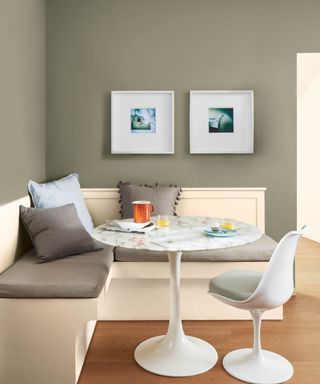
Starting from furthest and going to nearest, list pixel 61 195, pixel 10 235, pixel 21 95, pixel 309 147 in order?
pixel 309 147 → pixel 61 195 → pixel 21 95 → pixel 10 235

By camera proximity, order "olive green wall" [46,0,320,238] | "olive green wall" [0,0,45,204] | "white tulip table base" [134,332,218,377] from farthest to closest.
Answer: "olive green wall" [46,0,320,238]
"olive green wall" [0,0,45,204]
"white tulip table base" [134,332,218,377]

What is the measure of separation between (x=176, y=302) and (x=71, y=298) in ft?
1.87

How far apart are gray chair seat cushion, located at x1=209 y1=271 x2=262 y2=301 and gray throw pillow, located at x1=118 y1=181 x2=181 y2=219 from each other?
96 centimetres

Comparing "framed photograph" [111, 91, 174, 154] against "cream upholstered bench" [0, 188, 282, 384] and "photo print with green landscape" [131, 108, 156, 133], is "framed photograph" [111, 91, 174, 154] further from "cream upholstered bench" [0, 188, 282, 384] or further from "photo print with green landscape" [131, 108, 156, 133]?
"cream upholstered bench" [0, 188, 282, 384]

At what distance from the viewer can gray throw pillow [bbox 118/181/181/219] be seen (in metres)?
3.12

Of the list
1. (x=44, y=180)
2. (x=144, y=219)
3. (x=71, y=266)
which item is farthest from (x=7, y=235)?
(x=44, y=180)

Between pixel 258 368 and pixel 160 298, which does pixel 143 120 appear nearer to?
pixel 160 298

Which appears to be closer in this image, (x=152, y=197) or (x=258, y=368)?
(x=258, y=368)

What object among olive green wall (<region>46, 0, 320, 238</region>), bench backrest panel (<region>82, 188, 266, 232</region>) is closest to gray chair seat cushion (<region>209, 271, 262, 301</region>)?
bench backrest panel (<region>82, 188, 266, 232</region>)

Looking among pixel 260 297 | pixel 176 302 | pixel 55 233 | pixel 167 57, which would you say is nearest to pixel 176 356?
pixel 176 302

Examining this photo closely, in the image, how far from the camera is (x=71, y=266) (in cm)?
230

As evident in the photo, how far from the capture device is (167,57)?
11.0ft

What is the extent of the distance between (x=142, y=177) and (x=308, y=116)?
311cm

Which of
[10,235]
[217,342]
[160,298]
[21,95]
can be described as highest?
[21,95]
